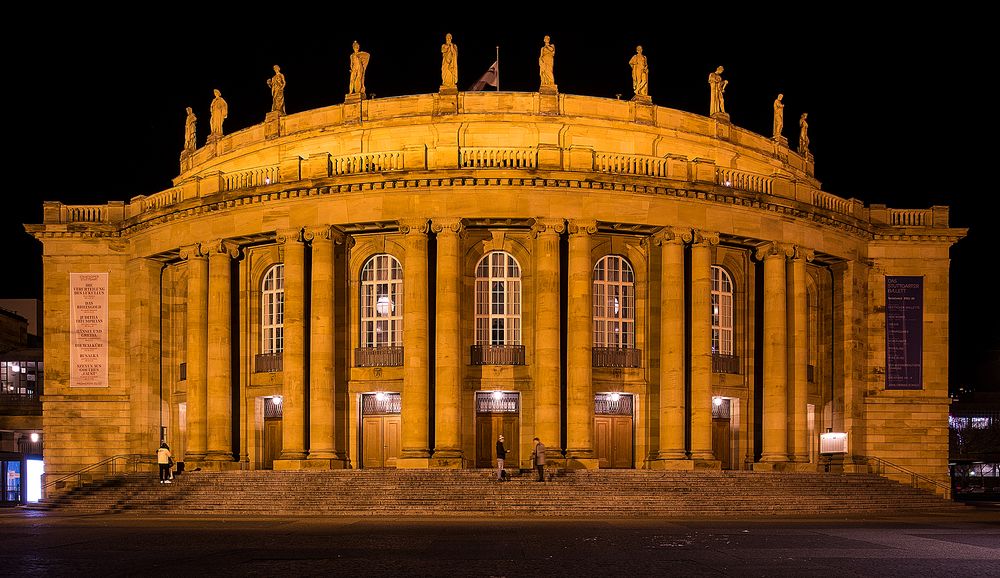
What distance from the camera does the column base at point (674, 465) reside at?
150 feet

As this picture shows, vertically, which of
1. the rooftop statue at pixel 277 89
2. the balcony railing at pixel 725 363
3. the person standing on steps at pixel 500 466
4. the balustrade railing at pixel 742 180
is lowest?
the person standing on steps at pixel 500 466

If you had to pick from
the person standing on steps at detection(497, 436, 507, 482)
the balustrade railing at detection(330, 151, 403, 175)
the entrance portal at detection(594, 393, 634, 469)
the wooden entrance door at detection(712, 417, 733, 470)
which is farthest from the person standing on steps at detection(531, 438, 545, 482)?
the balustrade railing at detection(330, 151, 403, 175)

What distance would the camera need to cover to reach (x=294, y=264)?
47.7 metres

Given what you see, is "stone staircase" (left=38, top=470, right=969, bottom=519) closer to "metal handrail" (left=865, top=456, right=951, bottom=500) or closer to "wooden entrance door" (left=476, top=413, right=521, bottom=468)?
"wooden entrance door" (left=476, top=413, right=521, bottom=468)

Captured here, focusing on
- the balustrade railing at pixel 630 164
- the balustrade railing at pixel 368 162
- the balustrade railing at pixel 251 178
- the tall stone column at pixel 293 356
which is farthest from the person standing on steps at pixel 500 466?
the balustrade railing at pixel 251 178

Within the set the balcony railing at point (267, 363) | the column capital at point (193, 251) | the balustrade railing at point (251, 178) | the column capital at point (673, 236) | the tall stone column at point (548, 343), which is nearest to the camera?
the tall stone column at point (548, 343)

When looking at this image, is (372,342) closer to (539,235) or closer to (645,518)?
(539,235)

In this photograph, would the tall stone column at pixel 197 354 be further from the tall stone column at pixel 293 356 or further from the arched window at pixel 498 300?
the arched window at pixel 498 300

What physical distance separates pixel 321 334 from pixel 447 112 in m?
10.4

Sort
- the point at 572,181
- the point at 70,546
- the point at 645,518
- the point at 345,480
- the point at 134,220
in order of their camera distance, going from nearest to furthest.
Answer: the point at 70,546, the point at 645,518, the point at 345,480, the point at 572,181, the point at 134,220

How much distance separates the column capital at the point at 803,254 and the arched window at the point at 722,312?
278 cm

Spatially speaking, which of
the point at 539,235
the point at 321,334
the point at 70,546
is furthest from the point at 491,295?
the point at 70,546

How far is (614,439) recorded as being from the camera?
48.6 m

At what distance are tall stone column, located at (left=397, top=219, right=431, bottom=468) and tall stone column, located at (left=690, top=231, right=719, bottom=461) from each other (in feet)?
33.0
